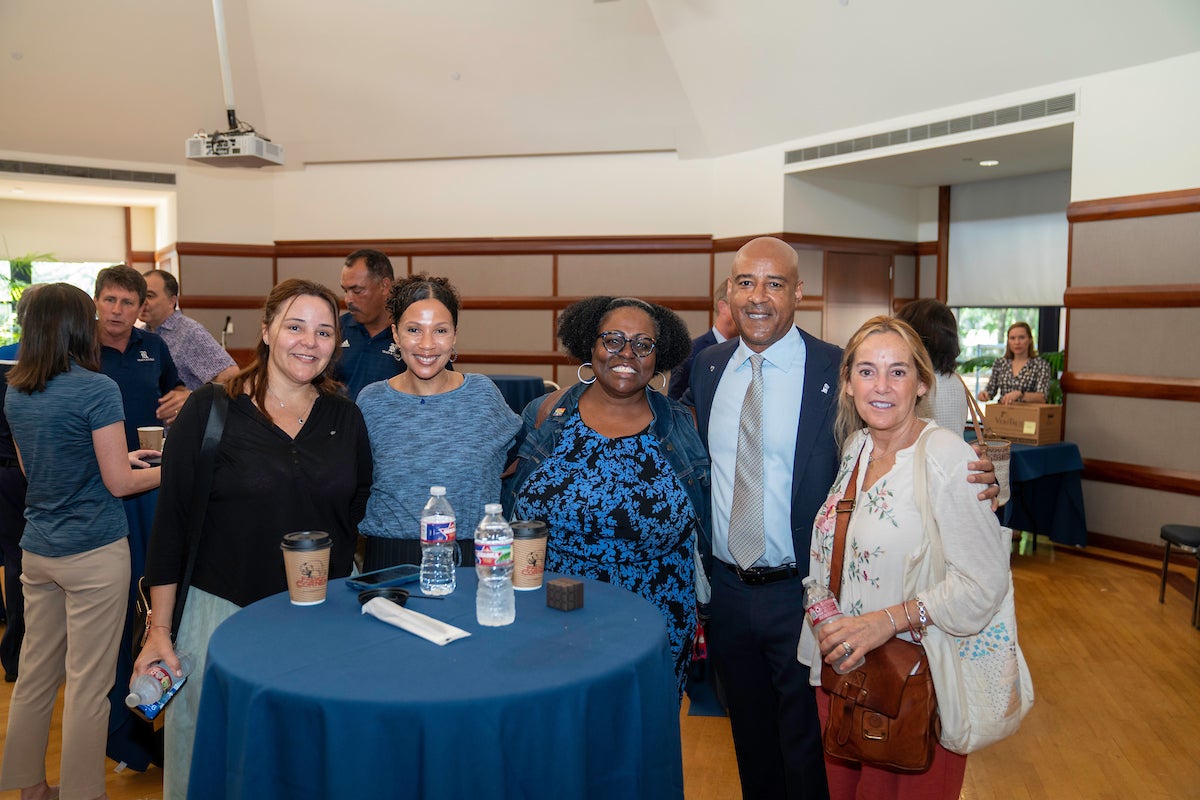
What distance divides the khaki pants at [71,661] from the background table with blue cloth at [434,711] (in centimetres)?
129

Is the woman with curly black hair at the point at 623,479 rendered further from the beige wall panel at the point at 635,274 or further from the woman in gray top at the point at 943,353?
the beige wall panel at the point at 635,274

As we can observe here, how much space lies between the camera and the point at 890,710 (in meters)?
Result: 1.99

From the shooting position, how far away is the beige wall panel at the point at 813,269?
922 cm

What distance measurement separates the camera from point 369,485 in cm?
251

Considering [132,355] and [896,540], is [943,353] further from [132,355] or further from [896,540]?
[132,355]

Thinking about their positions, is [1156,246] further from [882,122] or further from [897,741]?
[897,741]

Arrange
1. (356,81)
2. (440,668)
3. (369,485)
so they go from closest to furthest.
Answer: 1. (440,668)
2. (369,485)
3. (356,81)

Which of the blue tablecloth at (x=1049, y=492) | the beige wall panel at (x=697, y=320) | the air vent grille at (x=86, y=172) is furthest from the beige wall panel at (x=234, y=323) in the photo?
the blue tablecloth at (x=1049, y=492)

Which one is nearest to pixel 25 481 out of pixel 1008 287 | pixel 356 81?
pixel 356 81

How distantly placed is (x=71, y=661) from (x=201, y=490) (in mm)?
1235

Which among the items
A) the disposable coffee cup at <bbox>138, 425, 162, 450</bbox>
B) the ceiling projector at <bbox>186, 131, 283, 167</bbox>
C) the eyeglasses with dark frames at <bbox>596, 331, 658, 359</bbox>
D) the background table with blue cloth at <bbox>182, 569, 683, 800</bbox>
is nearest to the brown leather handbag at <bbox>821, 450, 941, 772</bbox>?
the background table with blue cloth at <bbox>182, 569, 683, 800</bbox>

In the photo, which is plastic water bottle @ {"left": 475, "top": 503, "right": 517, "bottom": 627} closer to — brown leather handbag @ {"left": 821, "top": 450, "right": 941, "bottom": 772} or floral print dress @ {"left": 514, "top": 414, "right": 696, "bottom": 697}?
floral print dress @ {"left": 514, "top": 414, "right": 696, "bottom": 697}

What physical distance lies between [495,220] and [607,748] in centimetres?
906

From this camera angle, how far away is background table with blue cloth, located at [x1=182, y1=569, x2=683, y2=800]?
62.6 inches
